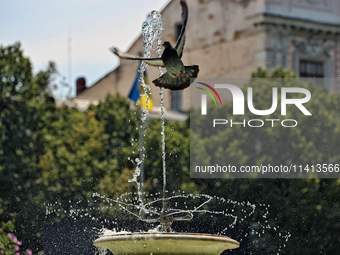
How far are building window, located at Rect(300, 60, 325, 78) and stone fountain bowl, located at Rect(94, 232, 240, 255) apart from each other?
2069 centimetres

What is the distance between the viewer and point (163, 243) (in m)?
5.69

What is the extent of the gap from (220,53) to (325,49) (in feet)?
14.3

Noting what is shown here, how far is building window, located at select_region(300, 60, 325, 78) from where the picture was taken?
25969mm

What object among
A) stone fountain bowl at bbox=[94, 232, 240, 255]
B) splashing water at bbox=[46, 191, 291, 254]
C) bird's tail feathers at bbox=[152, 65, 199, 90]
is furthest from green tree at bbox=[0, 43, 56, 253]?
stone fountain bowl at bbox=[94, 232, 240, 255]

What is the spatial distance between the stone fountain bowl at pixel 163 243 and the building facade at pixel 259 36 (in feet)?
60.5

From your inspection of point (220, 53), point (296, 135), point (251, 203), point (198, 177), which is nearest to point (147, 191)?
point (198, 177)

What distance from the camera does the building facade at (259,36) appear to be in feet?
81.6

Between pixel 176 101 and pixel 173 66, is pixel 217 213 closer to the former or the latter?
pixel 173 66

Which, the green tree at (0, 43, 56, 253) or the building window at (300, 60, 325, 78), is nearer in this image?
the green tree at (0, 43, 56, 253)

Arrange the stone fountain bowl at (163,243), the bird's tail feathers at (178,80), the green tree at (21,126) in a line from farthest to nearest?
1. the green tree at (21,126)
2. the bird's tail feathers at (178,80)
3. the stone fountain bowl at (163,243)

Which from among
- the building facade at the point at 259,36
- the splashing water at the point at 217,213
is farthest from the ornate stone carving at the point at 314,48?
the splashing water at the point at 217,213

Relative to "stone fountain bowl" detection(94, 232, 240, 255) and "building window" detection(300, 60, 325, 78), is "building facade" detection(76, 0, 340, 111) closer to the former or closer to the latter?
"building window" detection(300, 60, 325, 78)

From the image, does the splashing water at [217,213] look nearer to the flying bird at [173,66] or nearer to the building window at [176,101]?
the flying bird at [173,66]

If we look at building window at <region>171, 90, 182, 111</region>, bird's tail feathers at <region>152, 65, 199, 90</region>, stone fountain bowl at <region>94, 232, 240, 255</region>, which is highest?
building window at <region>171, 90, 182, 111</region>
